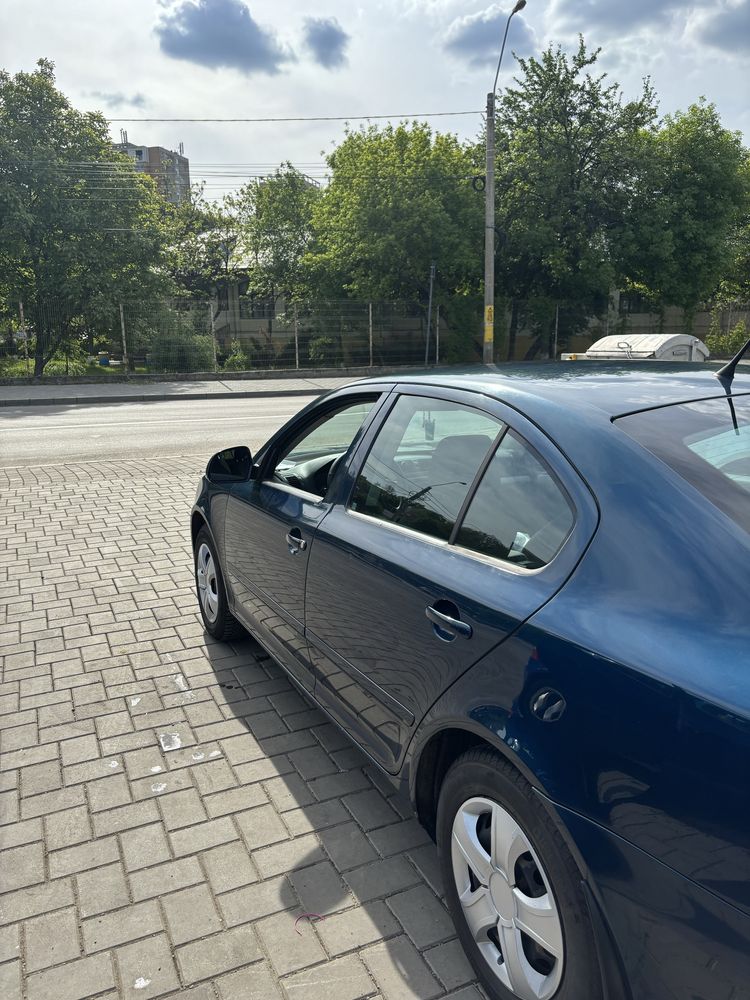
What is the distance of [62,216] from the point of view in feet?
75.6

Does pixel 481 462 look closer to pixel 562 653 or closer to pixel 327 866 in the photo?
pixel 562 653

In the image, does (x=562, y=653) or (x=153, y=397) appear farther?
(x=153, y=397)

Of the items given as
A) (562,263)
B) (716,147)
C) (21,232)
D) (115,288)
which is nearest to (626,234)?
(562,263)

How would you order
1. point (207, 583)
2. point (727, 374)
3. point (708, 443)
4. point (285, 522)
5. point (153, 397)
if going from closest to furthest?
point (708, 443), point (727, 374), point (285, 522), point (207, 583), point (153, 397)

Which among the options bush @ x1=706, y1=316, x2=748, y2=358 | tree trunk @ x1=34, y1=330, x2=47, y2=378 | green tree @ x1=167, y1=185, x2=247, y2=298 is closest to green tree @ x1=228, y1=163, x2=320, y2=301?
green tree @ x1=167, y1=185, x2=247, y2=298

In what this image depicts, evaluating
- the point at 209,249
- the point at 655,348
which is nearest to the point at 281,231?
the point at 209,249

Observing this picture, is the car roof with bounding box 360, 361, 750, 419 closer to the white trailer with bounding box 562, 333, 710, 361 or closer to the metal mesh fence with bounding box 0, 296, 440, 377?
the white trailer with bounding box 562, 333, 710, 361

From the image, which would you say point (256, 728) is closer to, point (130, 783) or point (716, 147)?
point (130, 783)

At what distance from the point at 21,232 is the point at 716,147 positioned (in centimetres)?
2373

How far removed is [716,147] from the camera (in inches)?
1075

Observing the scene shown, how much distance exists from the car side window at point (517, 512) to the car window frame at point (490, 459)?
19mm

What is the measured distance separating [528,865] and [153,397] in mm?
20340

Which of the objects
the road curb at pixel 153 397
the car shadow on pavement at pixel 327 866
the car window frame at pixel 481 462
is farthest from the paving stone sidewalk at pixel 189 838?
the road curb at pixel 153 397

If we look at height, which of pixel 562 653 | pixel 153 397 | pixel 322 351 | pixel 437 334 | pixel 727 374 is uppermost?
pixel 727 374
